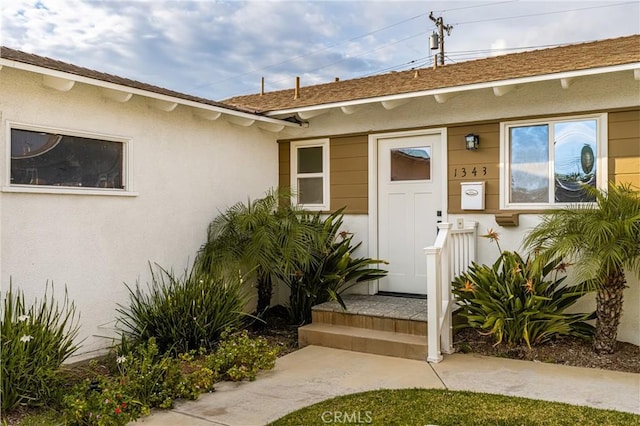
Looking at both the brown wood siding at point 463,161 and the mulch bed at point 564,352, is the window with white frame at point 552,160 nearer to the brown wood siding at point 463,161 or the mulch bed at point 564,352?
the brown wood siding at point 463,161

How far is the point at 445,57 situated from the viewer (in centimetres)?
1870

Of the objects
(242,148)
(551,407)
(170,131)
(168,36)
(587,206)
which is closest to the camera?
(551,407)

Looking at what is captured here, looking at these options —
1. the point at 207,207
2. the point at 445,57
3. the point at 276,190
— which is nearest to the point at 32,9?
the point at 207,207

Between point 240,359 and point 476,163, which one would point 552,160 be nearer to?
point 476,163

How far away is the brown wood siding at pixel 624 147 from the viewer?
530 centimetres

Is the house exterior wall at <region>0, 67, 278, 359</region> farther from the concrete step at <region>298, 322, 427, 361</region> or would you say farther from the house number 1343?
the house number 1343

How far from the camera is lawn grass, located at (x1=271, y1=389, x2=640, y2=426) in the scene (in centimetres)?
348

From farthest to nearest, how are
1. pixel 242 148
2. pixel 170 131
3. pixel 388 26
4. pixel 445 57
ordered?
1. pixel 445 57
2. pixel 388 26
3. pixel 242 148
4. pixel 170 131

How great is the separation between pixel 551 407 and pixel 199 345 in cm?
329

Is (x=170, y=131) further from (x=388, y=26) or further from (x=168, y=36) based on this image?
(x=388, y=26)

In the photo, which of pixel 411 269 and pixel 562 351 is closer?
pixel 562 351

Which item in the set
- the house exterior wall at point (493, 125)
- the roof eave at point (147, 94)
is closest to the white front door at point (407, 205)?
the house exterior wall at point (493, 125)

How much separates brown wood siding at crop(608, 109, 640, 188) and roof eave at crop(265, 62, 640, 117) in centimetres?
54

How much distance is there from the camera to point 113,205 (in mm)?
5375
